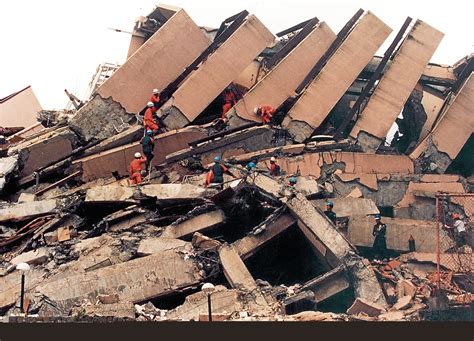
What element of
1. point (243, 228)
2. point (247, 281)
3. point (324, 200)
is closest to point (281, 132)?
point (324, 200)

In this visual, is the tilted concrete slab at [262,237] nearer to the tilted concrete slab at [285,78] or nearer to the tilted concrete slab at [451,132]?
the tilted concrete slab at [285,78]

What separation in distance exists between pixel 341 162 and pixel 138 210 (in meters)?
4.33

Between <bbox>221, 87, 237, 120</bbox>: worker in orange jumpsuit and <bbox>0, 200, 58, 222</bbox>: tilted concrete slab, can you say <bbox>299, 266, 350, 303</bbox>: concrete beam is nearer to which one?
<bbox>0, 200, 58, 222</bbox>: tilted concrete slab

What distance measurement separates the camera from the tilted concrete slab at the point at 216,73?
1357 centimetres

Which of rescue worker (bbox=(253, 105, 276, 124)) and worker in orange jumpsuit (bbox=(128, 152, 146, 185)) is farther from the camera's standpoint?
rescue worker (bbox=(253, 105, 276, 124))

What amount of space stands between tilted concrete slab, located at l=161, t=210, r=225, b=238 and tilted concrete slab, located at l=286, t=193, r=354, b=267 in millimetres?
1142

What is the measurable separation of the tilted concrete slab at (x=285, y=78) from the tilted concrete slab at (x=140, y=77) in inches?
60.6

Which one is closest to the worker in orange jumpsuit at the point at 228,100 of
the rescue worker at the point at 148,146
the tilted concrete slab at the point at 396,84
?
the rescue worker at the point at 148,146

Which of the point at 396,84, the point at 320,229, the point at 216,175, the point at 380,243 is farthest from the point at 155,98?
the point at 380,243

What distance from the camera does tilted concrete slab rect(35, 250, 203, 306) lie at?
9367 millimetres

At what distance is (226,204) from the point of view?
1048 cm

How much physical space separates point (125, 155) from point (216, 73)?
2543 mm

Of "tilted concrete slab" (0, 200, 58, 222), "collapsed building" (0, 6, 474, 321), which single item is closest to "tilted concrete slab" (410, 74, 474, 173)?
"collapsed building" (0, 6, 474, 321)

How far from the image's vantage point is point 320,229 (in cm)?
1033
